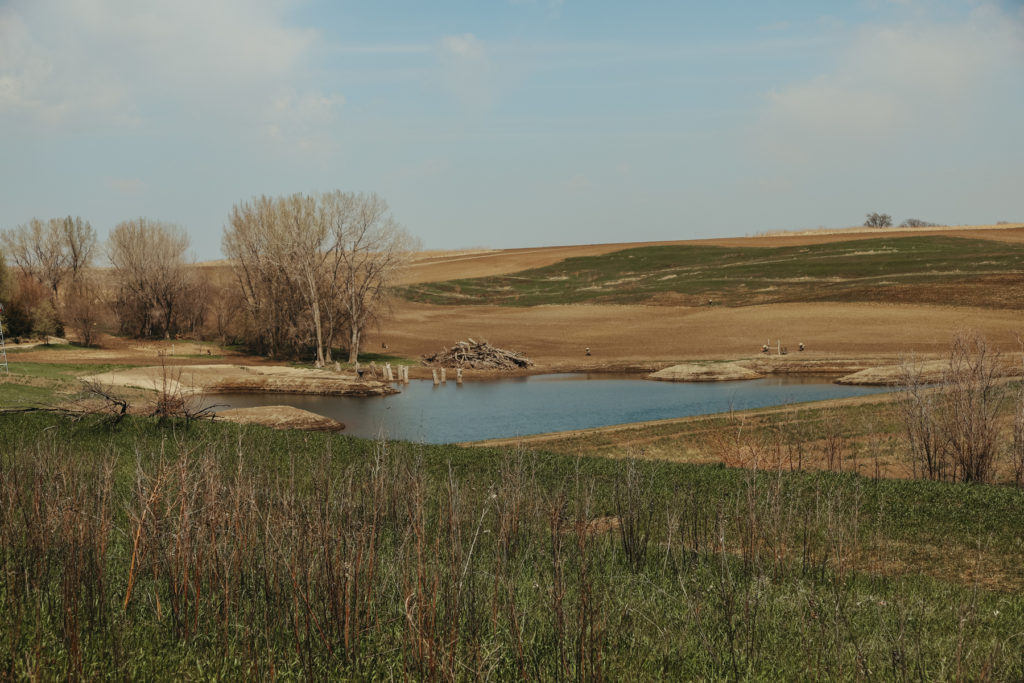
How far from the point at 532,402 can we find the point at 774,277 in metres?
48.1

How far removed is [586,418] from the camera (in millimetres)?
31641

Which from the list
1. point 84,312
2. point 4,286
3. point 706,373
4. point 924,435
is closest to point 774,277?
point 706,373

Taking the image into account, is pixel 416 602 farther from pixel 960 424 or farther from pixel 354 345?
pixel 354 345

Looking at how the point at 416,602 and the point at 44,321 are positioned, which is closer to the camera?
the point at 416,602

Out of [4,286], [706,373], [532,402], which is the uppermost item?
[4,286]

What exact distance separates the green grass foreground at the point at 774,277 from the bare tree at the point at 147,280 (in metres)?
24.2

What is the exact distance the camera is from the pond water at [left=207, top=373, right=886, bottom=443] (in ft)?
A: 98.4

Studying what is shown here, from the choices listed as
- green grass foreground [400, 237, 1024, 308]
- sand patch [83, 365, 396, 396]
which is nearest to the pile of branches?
sand patch [83, 365, 396, 396]

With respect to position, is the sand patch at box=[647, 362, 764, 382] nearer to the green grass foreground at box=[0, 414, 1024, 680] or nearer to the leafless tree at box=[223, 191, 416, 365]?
the leafless tree at box=[223, 191, 416, 365]

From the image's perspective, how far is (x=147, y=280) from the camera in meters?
61.9

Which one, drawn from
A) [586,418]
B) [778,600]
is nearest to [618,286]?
[586,418]

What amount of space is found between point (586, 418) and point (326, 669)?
25.3m

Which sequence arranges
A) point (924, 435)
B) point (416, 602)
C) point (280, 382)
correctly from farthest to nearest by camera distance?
1. point (280, 382)
2. point (924, 435)
3. point (416, 602)

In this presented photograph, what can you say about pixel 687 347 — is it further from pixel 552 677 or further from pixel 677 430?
pixel 552 677
